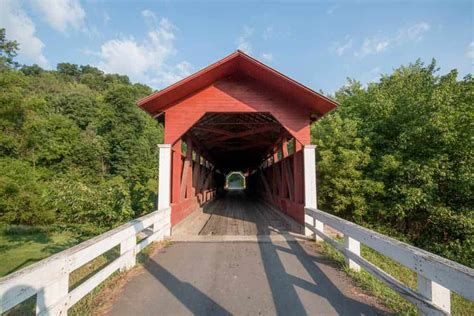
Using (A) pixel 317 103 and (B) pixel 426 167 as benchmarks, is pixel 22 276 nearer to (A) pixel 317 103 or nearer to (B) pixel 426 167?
(A) pixel 317 103

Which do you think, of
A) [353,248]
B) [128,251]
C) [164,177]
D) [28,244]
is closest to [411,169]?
[353,248]

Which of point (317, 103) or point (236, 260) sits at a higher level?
point (317, 103)

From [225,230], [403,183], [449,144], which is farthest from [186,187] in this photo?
[449,144]

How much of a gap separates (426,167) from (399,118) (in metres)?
2.62

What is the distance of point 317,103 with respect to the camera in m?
5.10

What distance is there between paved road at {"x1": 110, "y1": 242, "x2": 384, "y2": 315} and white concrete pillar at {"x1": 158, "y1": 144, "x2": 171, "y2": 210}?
123cm

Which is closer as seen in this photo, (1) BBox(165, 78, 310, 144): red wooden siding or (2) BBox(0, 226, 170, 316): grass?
(2) BBox(0, 226, 170, 316): grass

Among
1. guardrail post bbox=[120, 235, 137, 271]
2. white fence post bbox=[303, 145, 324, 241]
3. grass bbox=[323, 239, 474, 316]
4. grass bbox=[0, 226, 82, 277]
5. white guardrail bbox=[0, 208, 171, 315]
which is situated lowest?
grass bbox=[0, 226, 82, 277]

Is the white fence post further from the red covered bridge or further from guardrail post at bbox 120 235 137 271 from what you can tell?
guardrail post at bbox 120 235 137 271

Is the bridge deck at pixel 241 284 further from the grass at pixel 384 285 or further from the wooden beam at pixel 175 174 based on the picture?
the wooden beam at pixel 175 174

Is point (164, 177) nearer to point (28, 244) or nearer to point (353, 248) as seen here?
point (353, 248)

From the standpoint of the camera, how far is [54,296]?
5.89 ft

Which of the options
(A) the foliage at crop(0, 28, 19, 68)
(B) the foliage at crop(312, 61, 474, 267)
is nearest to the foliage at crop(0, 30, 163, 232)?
(A) the foliage at crop(0, 28, 19, 68)

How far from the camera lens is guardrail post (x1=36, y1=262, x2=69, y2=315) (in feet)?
5.49
